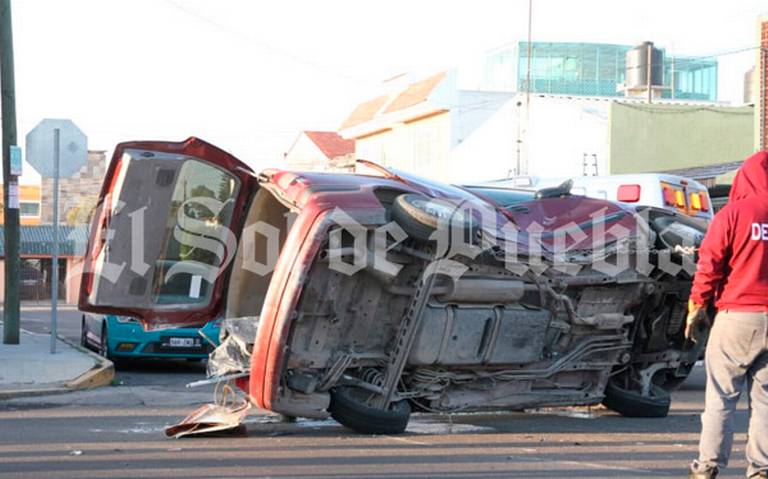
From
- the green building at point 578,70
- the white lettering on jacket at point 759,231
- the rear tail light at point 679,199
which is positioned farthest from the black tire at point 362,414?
the green building at point 578,70

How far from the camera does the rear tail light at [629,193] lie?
1559 centimetres

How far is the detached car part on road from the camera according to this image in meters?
8.09

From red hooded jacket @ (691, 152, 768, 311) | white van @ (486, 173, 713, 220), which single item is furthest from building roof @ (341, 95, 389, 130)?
red hooded jacket @ (691, 152, 768, 311)

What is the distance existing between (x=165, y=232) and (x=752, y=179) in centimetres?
437

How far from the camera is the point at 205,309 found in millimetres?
9188

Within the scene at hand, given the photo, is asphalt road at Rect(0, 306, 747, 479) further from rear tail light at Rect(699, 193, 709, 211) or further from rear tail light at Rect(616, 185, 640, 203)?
rear tail light at Rect(699, 193, 709, 211)

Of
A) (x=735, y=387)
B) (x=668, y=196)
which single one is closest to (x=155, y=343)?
(x=668, y=196)

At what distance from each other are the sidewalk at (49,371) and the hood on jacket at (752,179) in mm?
7748

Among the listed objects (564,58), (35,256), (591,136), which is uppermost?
(564,58)

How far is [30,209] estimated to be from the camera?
79.9 metres

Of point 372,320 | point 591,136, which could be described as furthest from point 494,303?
point 591,136

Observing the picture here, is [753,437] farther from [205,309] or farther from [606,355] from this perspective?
[205,309]

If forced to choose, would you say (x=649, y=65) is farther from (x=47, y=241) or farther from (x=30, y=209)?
(x=30, y=209)

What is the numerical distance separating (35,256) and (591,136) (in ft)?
104
